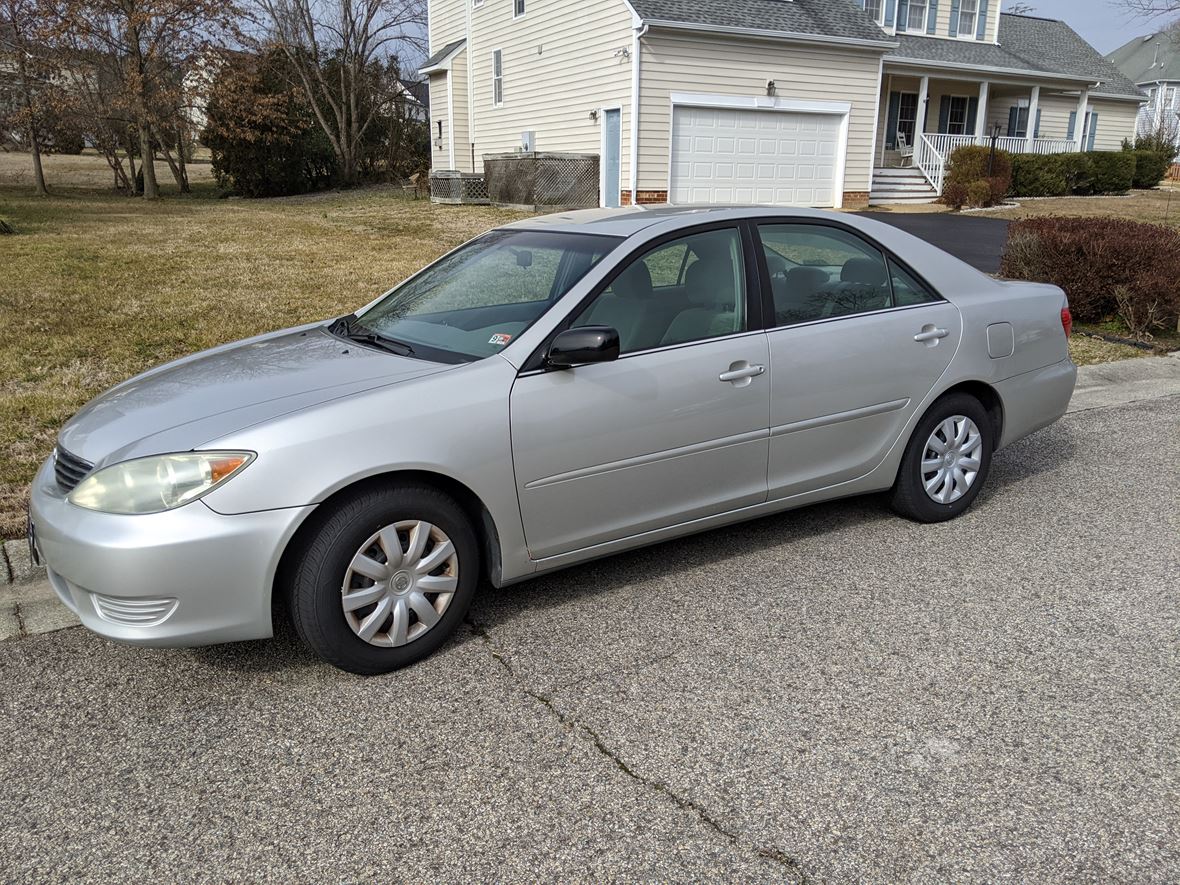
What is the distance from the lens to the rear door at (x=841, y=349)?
431 centimetres

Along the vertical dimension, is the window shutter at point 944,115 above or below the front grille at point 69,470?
above

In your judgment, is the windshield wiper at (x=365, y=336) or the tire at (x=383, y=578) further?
the windshield wiper at (x=365, y=336)

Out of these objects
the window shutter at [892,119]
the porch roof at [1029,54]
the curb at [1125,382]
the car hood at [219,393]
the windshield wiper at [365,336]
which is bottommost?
the curb at [1125,382]

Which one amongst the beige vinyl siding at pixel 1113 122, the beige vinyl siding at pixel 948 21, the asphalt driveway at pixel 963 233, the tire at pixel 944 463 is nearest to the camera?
the tire at pixel 944 463

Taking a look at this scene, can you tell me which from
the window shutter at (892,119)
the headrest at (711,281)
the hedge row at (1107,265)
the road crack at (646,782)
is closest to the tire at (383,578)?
the road crack at (646,782)

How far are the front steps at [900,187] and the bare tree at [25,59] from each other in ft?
72.2

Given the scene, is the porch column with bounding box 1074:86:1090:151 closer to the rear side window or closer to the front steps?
the front steps

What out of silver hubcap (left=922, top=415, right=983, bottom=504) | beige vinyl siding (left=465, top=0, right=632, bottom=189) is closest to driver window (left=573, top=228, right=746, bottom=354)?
silver hubcap (left=922, top=415, right=983, bottom=504)

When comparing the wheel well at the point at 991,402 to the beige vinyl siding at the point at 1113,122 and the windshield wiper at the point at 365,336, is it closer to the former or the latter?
the windshield wiper at the point at 365,336

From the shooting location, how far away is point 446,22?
103 feet

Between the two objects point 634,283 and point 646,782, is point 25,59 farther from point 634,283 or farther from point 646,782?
point 646,782

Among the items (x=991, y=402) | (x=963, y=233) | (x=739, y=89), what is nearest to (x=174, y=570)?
(x=991, y=402)

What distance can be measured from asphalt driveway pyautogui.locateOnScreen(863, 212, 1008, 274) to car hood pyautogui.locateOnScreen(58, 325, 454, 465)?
33.0ft

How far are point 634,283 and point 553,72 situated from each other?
21307 mm
